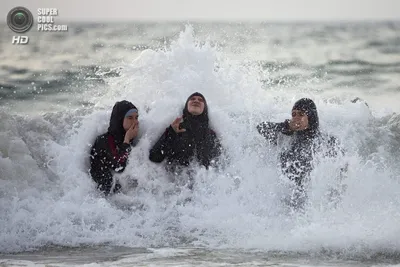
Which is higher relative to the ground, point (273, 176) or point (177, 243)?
point (273, 176)

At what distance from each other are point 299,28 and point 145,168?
20.9m

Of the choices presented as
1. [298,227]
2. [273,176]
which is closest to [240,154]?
[273,176]

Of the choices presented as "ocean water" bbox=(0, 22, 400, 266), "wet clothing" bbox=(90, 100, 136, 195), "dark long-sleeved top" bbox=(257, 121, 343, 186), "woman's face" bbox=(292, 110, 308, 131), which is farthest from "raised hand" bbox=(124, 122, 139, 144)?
"woman's face" bbox=(292, 110, 308, 131)

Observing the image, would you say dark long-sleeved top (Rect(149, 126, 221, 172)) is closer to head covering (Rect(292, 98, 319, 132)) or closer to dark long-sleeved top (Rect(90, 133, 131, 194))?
dark long-sleeved top (Rect(90, 133, 131, 194))

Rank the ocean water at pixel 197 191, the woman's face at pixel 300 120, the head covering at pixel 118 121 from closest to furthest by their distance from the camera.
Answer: the ocean water at pixel 197 191 → the woman's face at pixel 300 120 → the head covering at pixel 118 121

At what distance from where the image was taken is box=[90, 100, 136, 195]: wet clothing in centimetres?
788

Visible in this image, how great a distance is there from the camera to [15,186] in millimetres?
8250

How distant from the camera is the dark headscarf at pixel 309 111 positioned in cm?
774

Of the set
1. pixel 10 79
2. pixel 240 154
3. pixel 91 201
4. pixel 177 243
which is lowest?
pixel 177 243

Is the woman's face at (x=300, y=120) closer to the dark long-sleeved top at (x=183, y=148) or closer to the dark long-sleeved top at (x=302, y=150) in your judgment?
the dark long-sleeved top at (x=302, y=150)

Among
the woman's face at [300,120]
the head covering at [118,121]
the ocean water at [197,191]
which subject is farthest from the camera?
the head covering at [118,121]

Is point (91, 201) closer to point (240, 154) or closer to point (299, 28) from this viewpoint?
point (240, 154)

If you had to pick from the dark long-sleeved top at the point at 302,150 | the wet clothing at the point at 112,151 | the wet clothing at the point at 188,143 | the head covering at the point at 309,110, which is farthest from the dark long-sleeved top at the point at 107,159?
the head covering at the point at 309,110

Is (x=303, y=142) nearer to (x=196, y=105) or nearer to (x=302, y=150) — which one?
(x=302, y=150)
